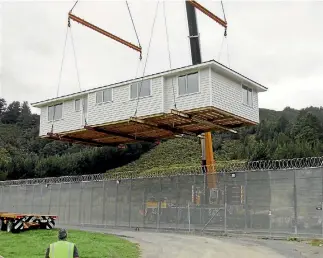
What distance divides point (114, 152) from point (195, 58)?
4017 cm

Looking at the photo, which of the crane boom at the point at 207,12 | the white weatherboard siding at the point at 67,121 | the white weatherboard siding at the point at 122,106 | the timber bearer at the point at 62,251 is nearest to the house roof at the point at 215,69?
the white weatherboard siding at the point at 122,106

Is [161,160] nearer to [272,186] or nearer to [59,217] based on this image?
[59,217]

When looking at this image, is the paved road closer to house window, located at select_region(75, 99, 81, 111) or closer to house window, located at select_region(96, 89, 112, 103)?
house window, located at select_region(96, 89, 112, 103)

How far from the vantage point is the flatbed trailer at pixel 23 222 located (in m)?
23.6

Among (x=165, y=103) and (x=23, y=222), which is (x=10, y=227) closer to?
(x=23, y=222)

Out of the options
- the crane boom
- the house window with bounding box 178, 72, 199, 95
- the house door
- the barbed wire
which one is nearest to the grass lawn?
the house door

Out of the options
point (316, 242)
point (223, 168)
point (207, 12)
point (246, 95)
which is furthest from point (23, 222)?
point (207, 12)

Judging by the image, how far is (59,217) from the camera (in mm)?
35531

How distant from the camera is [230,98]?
2373 centimetres

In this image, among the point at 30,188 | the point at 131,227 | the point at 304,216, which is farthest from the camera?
the point at 30,188

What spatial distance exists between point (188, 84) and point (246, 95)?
405cm

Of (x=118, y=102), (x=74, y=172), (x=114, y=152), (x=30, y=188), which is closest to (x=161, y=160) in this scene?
(x=114, y=152)

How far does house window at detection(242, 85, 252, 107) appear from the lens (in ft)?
82.7

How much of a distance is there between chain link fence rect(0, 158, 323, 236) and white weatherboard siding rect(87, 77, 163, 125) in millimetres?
5456
